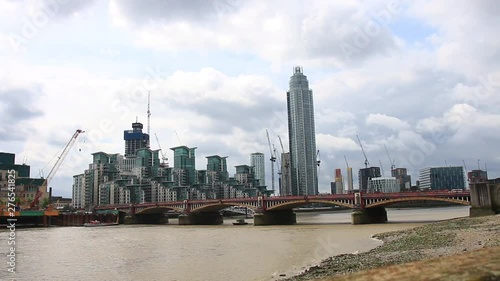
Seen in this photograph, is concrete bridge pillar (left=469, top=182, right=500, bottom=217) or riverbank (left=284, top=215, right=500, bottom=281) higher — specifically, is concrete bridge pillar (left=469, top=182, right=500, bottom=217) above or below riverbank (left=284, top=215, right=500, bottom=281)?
above

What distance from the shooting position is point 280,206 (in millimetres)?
108000

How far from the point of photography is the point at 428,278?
12.3m

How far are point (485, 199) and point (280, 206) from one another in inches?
1879

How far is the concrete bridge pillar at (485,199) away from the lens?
71.9 metres

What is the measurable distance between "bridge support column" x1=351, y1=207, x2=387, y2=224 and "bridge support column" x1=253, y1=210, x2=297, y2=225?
23.6m

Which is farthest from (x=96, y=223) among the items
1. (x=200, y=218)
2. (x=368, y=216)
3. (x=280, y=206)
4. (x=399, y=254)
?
(x=399, y=254)

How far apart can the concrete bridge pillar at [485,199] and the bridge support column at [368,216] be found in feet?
78.7

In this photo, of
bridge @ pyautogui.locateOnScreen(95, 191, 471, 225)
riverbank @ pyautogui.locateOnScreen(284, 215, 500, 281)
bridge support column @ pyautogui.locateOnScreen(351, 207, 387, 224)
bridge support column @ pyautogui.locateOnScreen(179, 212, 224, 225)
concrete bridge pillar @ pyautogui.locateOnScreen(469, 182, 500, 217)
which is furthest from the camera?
bridge support column @ pyautogui.locateOnScreen(179, 212, 224, 225)

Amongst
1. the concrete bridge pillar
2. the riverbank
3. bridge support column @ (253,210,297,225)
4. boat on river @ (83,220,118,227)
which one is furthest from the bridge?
the riverbank

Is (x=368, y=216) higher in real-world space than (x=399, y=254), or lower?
higher

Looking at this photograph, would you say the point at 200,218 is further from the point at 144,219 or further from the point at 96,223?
the point at 96,223

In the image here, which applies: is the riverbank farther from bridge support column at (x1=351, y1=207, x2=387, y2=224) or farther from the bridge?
bridge support column at (x1=351, y1=207, x2=387, y2=224)

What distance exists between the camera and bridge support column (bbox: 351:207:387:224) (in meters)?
92.1

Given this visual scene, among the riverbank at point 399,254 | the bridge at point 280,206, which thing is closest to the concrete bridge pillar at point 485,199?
the bridge at point 280,206
